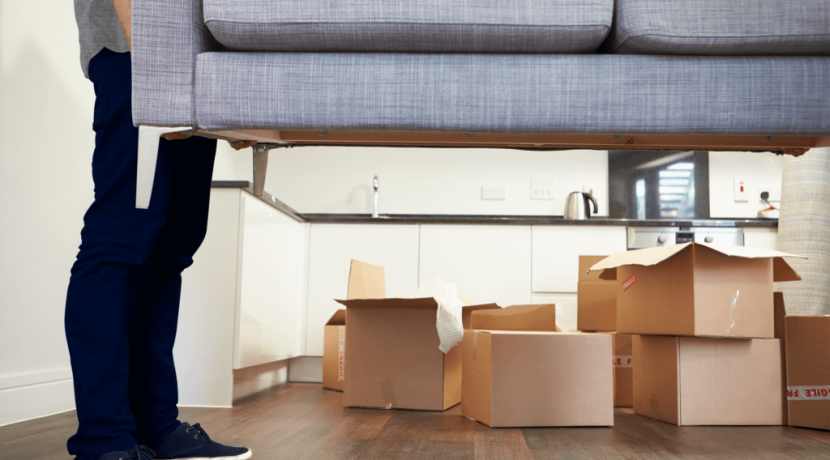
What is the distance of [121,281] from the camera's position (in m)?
0.95

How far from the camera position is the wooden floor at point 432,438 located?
123cm

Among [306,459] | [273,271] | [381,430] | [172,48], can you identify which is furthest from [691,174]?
[172,48]

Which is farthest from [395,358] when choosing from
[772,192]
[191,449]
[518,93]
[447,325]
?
[772,192]

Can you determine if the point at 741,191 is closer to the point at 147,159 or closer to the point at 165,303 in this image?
the point at 165,303

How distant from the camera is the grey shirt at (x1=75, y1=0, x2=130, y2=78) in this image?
3.30 feet

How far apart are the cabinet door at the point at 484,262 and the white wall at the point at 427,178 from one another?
1.80ft

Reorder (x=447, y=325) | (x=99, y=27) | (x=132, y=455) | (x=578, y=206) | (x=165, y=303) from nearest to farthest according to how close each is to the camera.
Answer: (x=132, y=455) → (x=99, y=27) → (x=165, y=303) → (x=447, y=325) → (x=578, y=206)

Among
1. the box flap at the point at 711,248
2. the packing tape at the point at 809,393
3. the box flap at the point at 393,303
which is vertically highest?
the box flap at the point at 711,248

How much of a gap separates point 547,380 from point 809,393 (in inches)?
28.5

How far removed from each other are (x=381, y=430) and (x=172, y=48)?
1.05 meters

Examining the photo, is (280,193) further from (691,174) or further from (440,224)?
(691,174)

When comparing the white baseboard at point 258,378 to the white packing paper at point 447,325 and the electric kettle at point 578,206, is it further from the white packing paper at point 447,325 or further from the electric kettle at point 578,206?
the electric kettle at point 578,206

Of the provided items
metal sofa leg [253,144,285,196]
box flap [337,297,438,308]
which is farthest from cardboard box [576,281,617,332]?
metal sofa leg [253,144,285,196]

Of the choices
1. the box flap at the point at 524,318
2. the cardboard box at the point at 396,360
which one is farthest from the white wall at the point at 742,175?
the cardboard box at the point at 396,360
